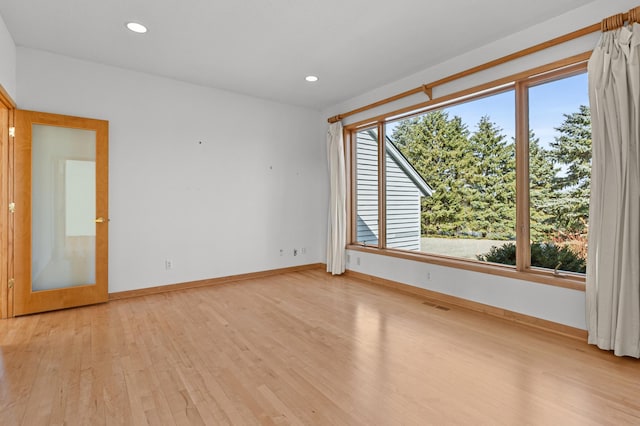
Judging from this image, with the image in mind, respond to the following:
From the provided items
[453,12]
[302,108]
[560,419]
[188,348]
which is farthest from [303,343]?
[302,108]

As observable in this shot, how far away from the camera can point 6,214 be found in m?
3.33

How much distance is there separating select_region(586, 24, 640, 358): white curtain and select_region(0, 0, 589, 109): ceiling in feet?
2.08

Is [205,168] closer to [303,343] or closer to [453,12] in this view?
[303,343]

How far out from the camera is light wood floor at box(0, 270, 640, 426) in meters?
1.81

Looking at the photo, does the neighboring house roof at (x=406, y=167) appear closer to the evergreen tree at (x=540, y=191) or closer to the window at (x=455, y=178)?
the window at (x=455, y=178)

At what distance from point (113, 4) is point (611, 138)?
168 inches

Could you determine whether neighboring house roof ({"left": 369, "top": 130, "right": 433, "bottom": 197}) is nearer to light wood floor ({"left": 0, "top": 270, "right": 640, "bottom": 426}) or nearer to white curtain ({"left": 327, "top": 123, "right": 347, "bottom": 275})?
white curtain ({"left": 327, "top": 123, "right": 347, "bottom": 275})

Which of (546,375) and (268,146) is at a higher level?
(268,146)

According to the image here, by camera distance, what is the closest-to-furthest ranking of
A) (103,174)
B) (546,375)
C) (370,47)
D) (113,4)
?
(546,375) < (113,4) < (370,47) < (103,174)

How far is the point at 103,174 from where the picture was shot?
12.7 ft

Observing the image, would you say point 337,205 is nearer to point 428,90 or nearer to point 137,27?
point 428,90

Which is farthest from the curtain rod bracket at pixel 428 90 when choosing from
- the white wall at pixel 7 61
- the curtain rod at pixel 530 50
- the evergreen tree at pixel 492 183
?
the white wall at pixel 7 61

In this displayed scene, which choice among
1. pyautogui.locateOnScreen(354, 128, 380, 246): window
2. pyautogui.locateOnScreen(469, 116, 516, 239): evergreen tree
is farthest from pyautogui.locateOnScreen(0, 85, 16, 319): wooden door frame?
pyautogui.locateOnScreen(469, 116, 516, 239): evergreen tree

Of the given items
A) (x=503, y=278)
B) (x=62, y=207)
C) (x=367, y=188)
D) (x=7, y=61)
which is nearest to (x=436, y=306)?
(x=503, y=278)
